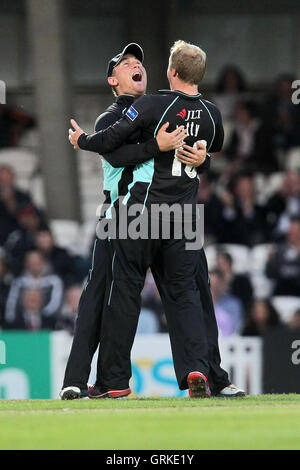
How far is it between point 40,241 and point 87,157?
3315 mm

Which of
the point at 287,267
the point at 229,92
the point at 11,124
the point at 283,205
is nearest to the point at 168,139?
the point at 287,267

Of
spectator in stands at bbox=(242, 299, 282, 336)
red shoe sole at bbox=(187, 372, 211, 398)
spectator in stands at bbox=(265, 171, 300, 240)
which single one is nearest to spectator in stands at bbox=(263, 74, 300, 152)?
spectator in stands at bbox=(265, 171, 300, 240)

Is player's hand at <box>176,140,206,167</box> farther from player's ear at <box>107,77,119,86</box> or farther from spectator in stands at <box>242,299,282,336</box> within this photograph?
spectator in stands at <box>242,299,282,336</box>

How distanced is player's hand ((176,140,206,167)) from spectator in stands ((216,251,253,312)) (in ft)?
21.1

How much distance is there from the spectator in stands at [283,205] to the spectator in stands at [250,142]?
107 cm

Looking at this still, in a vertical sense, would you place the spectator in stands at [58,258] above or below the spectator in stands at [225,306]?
above

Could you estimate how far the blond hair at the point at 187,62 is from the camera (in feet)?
22.7

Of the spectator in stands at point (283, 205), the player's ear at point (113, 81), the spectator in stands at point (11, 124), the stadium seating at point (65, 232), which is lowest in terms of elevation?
the stadium seating at point (65, 232)

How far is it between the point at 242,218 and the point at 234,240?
0.90ft

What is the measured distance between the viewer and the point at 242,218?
14.6 metres

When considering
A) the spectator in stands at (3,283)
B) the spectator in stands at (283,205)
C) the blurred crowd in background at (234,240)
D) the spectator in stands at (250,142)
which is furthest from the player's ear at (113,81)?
the spectator in stands at (250,142)

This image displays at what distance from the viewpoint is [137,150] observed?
22.7 feet

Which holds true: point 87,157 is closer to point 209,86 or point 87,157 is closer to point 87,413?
point 209,86

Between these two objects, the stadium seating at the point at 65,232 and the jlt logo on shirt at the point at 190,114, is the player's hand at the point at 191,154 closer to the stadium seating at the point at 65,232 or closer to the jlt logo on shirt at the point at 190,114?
the jlt logo on shirt at the point at 190,114
